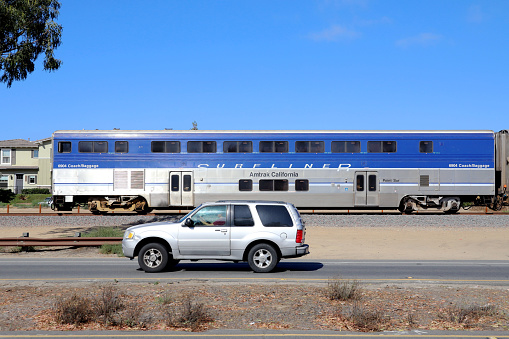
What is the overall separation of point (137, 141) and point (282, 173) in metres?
8.09

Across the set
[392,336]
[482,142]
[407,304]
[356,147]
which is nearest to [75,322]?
[392,336]

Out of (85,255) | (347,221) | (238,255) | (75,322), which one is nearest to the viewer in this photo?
(75,322)

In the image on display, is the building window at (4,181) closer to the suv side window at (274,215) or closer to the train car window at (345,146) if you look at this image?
the train car window at (345,146)

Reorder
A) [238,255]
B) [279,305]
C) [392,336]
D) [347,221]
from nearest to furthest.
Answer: [392,336], [279,305], [238,255], [347,221]

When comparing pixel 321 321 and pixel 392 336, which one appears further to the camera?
pixel 321 321

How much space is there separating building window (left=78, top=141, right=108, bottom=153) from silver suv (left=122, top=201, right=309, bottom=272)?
15.8 meters

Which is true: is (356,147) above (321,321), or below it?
above

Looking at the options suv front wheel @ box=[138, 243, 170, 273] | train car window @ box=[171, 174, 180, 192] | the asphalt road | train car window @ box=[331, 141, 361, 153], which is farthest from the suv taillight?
train car window @ box=[171, 174, 180, 192]

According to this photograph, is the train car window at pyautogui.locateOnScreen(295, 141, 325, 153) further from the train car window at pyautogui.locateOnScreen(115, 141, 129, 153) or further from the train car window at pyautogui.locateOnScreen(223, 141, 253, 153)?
the train car window at pyautogui.locateOnScreen(115, 141, 129, 153)

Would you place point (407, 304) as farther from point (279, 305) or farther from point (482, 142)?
point (482, 142)

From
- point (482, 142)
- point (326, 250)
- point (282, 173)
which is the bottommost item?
point (326, 250)

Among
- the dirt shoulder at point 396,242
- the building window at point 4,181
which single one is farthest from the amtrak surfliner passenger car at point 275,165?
the building window at point 4,181

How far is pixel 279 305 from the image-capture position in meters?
8.88

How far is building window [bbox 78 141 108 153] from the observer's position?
27719 millimetres
